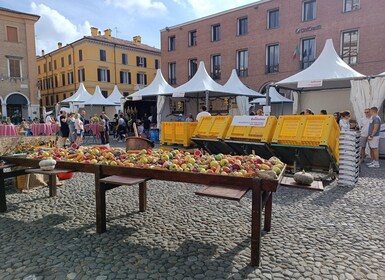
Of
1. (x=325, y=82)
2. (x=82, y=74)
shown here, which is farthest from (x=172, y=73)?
(x=325, y=82)

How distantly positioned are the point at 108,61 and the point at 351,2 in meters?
31.5

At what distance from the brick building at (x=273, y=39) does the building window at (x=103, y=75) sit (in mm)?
13265

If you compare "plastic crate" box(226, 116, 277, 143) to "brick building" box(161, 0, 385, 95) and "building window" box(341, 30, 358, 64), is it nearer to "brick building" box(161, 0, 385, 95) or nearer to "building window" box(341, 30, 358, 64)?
"brick building" box(161, 0, 385, 95)

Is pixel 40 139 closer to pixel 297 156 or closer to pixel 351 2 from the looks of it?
pixel 297 156

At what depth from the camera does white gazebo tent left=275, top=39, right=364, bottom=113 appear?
34.0ft

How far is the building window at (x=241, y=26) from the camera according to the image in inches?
1003

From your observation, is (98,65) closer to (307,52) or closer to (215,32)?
(215,32)

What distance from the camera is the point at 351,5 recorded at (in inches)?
795

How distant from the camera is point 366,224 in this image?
3883 millimetres

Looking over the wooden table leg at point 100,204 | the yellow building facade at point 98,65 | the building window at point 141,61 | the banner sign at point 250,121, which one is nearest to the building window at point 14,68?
the yellow building facade at point 98,65

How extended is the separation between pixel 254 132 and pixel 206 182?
4547 millimetres

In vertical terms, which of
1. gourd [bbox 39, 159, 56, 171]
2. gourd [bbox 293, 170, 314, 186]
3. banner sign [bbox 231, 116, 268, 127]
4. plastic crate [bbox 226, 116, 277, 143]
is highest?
banner sign [bbox 231, 116, 268, 127]

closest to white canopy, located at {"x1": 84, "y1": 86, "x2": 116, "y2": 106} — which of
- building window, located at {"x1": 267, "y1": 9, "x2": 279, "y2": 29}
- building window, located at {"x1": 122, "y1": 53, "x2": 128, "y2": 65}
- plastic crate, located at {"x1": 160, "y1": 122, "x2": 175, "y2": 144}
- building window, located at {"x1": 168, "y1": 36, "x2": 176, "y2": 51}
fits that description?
building window, located at {"x1": 168, "y1": 36, "x2": 176, "y2": 51}

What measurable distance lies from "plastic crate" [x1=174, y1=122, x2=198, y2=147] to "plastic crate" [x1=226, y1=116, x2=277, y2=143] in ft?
5.08
